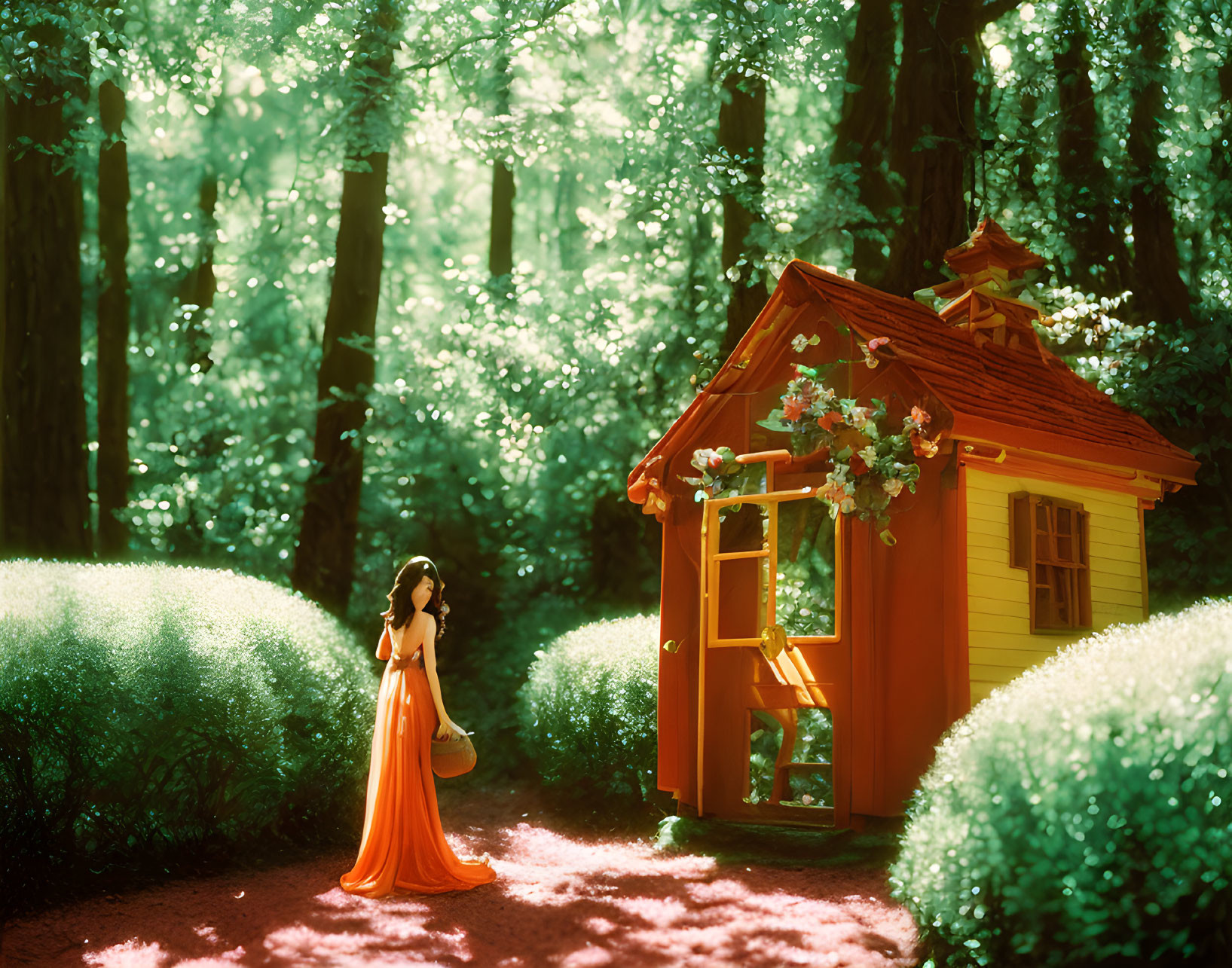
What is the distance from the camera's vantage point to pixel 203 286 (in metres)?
20.0

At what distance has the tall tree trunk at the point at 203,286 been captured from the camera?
18422 millimetres

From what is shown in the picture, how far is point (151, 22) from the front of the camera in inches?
561

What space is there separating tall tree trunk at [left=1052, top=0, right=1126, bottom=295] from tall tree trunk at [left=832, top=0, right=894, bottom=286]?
2.01 metres

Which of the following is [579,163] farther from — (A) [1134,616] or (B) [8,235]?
(A) [1134,616]

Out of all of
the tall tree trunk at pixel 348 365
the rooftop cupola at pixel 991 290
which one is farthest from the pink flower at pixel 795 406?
the tall tree trunk at pixel 348 365

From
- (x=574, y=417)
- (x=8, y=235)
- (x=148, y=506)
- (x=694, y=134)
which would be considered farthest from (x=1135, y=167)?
(x=148, y=506)

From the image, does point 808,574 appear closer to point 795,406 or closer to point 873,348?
point 795,406

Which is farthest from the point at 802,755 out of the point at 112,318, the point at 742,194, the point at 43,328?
the point at 112,318

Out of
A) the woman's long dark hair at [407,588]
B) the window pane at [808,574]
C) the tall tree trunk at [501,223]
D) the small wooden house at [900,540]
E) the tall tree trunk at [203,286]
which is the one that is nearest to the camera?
the woman's long dark hair at [407,588]

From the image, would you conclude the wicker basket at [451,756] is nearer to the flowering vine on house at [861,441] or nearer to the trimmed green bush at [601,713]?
the flowering vine on house at [861,441]

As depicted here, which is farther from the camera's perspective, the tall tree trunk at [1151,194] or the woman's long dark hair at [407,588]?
the tall tree trunk at [1151,194]

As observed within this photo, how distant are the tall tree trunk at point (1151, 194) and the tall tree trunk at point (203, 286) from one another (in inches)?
530

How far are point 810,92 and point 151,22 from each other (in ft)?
31.7

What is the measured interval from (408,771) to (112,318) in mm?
12366
